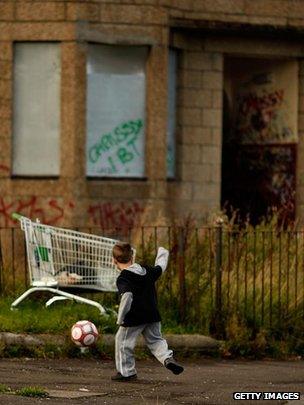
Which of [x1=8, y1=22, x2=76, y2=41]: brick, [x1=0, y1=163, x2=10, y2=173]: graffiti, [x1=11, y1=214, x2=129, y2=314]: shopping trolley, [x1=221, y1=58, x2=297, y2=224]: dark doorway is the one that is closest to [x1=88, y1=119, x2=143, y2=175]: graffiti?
[x1=0, y1=163, x2=10, y2=173]: graffiti

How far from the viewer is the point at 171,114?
21969mm

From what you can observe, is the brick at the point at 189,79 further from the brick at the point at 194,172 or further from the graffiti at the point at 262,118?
the graffiti at the point at 262,118

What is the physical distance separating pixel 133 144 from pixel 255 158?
128 inches

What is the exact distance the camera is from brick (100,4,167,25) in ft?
68.9

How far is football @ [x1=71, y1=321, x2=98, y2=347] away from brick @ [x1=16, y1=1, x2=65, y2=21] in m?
7.75

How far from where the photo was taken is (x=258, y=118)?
78.4 ft

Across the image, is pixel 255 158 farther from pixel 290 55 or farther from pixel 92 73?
pixel 92 73

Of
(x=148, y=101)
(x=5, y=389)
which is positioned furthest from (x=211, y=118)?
(x=5, y=389)

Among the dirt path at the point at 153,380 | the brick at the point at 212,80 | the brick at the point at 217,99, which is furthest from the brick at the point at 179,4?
the dirt path at the point at 153,380

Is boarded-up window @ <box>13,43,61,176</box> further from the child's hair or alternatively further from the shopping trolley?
the child's hair

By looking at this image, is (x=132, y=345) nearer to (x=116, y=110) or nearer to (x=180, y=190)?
(x=116, y=110)

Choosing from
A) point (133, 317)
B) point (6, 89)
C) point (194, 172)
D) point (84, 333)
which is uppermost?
point (6, 89)

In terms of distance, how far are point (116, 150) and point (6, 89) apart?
5.95 ft

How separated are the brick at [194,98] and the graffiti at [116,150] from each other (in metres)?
0.93
